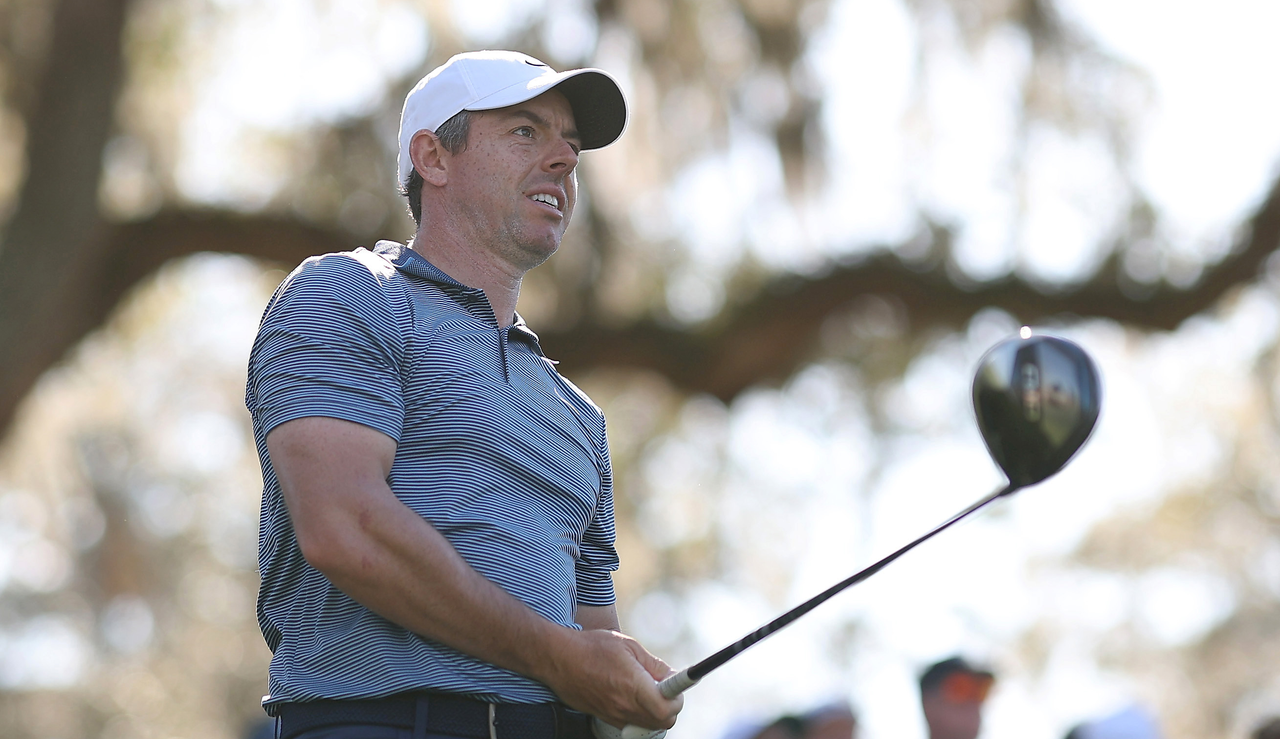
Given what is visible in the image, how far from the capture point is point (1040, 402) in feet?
7.55

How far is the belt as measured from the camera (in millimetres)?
2215

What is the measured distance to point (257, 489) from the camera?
12664 millimetres

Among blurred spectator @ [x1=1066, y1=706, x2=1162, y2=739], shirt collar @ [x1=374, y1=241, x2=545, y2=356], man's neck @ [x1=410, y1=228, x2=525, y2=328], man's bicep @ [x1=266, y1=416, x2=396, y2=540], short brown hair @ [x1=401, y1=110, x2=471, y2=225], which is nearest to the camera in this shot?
man's bicep @ [x1=266, y1=416, x2=396, y2=540]

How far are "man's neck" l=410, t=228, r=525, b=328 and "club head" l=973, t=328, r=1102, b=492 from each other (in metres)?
0.93

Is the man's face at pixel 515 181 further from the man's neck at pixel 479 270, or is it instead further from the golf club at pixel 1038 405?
the golf club at pixel 1038 405

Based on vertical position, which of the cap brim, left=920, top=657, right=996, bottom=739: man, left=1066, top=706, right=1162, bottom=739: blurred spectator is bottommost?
left=1066, top=706, right=1162, bottom=739: blurred spectator

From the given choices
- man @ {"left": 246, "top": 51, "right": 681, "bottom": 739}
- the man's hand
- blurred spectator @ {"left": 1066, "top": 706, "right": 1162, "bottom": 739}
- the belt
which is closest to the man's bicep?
man @ {"left": 246, "top": 51, "right": 681, "bottom": 739}

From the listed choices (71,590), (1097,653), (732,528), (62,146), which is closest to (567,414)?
(62,146)

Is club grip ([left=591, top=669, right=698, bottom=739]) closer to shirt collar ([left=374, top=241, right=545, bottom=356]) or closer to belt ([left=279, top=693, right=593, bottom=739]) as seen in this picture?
belt ([left=279, top=693, right=593, bottom=739])

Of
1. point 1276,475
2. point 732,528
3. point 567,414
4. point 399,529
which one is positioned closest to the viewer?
point 399,529

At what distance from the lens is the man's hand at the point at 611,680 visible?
2.24m

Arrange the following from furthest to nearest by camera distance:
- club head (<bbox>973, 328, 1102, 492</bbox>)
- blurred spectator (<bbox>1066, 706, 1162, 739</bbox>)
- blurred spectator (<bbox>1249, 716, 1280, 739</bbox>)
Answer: blurred spectator (<bbox>1066, 706, 1162, 739</bbox>) → blurred spectator (<bbox>1249, 716, 1280, 739</bbox>) → club head (<bbox>973, 328, 1102, 492</bbox>)

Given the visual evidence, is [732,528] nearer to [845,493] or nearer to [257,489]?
[845,493]

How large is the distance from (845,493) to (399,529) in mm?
9185
